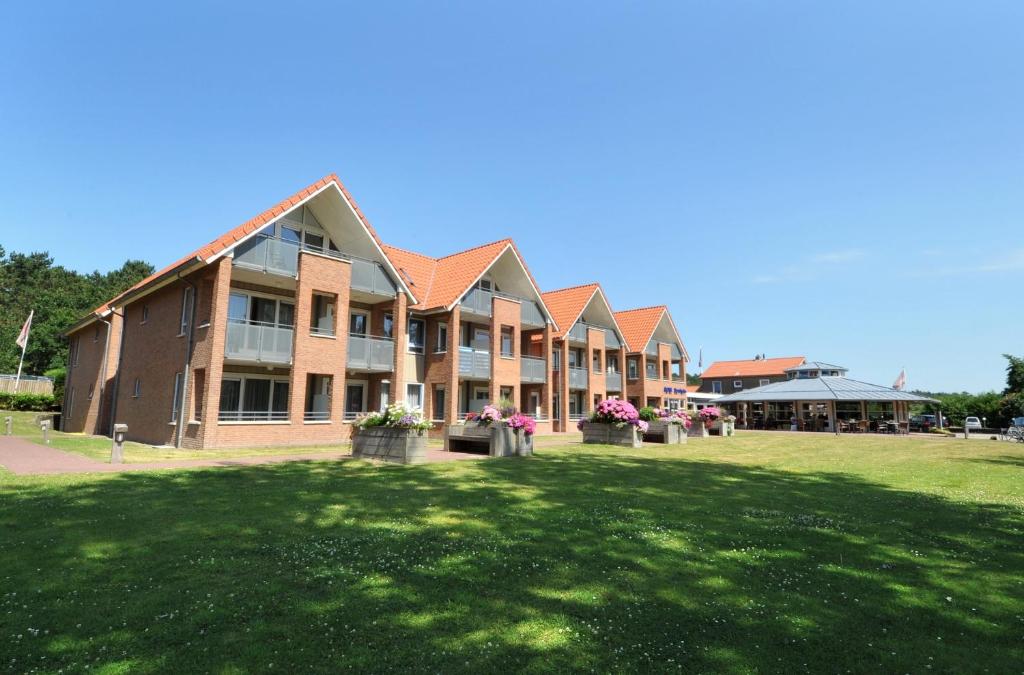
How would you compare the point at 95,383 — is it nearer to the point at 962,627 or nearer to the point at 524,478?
the point at 524,478

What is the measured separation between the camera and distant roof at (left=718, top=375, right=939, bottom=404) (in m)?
41.6

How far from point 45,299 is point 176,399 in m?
59.0

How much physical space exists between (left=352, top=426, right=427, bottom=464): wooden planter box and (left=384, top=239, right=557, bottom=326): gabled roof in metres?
11.2

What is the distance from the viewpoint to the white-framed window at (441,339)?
95.8ft

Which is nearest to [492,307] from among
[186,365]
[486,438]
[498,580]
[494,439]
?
[486,438]

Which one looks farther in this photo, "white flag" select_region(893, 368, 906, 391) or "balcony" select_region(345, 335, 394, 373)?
Result: "white flag" select_region(893, 368, 906, 391)

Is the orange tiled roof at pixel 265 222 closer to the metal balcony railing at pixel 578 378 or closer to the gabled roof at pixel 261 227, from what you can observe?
the gabled roof at pixel 261 227

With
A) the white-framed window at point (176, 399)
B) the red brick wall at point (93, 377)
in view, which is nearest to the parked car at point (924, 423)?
the white-framed window at point (176, 399)

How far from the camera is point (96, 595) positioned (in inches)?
191

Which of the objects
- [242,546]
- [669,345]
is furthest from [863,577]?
[669,345]

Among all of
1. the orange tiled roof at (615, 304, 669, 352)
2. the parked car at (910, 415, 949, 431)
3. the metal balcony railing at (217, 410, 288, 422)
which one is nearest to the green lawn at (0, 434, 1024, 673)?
the metal balcony railing at (217, 410, 288, 422)

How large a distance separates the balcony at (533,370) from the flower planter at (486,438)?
12090mm

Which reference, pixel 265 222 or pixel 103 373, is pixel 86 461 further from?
pixel 103 373

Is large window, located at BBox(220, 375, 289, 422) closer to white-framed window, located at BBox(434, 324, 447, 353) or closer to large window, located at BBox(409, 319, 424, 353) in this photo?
large window, located at BBox(409, 319, 424, 353)
